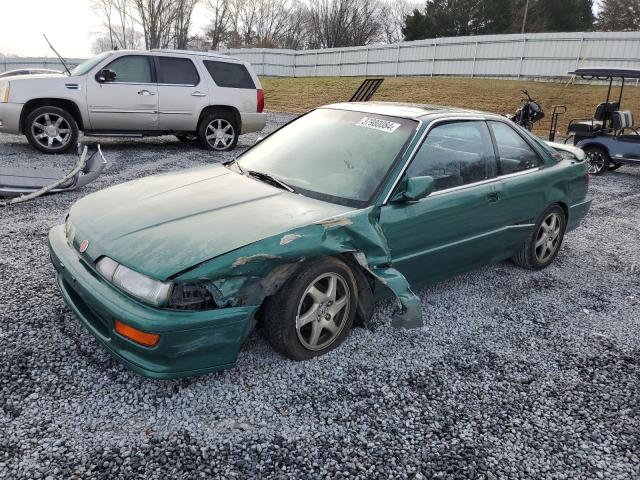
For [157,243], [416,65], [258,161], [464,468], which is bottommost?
[464,468]

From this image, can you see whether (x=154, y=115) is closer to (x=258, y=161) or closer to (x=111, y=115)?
(x=111, y=115)

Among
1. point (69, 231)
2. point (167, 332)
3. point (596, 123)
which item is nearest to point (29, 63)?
point (596, 123)

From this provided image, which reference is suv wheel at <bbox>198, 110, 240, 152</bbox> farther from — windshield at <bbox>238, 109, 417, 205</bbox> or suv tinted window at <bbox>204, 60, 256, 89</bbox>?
windshield at <bbox>238, 109, 417, 205</bbox>

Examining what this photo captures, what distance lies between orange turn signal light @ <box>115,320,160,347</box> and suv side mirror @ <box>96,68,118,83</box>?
7.31 metres

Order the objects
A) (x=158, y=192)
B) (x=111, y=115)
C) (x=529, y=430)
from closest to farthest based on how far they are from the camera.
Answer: (x=529, y=430) < (x=158, y=192) < (x=111, y=115)

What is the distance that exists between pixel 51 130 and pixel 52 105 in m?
0.41

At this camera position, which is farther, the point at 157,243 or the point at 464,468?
the point at 157,243

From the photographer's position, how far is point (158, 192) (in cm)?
330

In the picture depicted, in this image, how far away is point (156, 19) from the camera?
174ft

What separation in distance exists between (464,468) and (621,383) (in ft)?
4.42

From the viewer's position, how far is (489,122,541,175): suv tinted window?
3995mm

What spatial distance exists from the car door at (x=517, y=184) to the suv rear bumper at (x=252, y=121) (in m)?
6.54

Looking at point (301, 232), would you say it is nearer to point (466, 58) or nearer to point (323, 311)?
point (323, 311)

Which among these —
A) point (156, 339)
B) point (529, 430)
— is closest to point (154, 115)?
point (156, 339)
